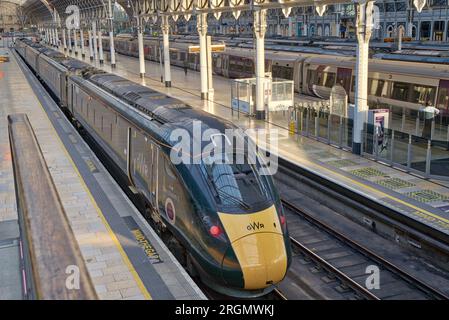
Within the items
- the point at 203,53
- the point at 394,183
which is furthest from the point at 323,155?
the point at 203,53

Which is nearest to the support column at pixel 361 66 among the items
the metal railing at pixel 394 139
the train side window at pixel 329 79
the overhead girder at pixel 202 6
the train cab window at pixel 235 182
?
the metal railing at pixel 394 139

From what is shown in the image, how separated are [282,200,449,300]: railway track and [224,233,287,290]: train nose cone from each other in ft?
8.98

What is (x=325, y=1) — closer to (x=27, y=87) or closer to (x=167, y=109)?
(x=167, y=109)

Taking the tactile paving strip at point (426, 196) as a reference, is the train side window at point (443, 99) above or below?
above

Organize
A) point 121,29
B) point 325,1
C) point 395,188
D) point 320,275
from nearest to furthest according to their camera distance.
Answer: point 320,275 < point 395,188 < point 325,1 < point 121,29

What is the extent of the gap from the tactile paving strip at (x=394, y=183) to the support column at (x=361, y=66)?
3.31m

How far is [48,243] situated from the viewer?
20.1ft

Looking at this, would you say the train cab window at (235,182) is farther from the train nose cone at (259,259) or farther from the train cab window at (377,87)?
the train cab window at (377,87)

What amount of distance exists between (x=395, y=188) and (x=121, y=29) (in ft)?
443

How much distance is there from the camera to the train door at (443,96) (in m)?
21.6

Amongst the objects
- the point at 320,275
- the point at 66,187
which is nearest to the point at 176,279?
the point at 320,275

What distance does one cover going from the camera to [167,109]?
13867mm

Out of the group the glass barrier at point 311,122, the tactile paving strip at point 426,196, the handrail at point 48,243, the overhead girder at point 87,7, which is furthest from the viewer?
the overhead girder at point 87,7

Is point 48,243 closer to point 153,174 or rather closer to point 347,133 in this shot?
point 153,174
